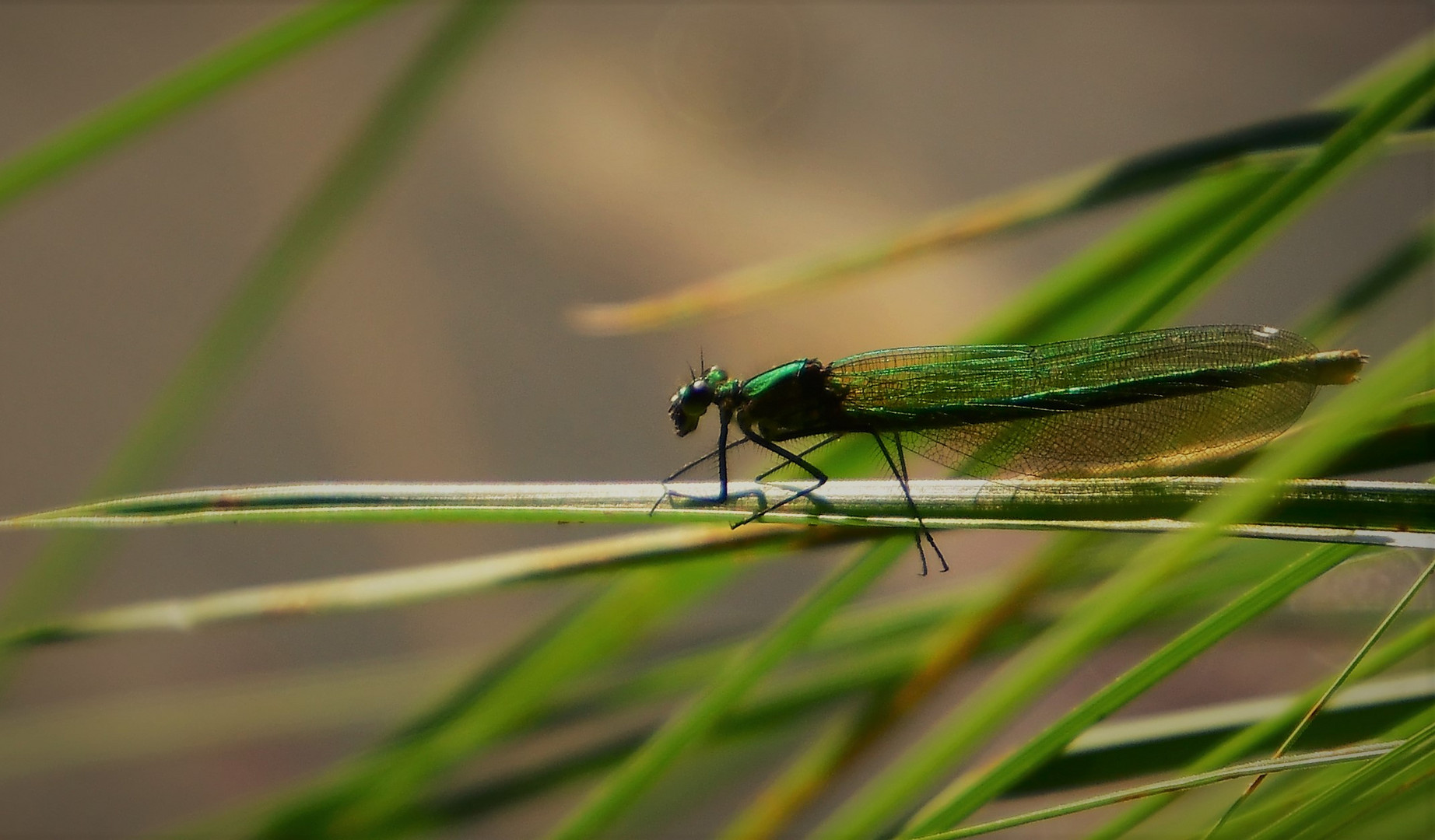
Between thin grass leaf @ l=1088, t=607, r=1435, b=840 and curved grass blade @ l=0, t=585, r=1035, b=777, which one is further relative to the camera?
curved grass blade @ l=0, t=585, r=1035, b=777

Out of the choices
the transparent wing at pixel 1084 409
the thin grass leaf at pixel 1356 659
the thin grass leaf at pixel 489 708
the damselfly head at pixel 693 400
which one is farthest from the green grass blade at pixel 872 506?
the damselfly head at pixel 693 400

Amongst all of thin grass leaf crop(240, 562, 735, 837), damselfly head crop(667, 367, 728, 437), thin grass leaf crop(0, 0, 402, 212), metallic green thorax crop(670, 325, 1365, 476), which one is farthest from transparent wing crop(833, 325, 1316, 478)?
thin grass leaf crop(0, 0, 402, 212)

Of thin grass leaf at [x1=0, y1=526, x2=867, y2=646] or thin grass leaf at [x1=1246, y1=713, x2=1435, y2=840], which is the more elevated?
thin grass leaf at [x1=0, y1=526, x2=867, y2=646]

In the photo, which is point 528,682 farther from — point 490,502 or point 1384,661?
point 1384,661

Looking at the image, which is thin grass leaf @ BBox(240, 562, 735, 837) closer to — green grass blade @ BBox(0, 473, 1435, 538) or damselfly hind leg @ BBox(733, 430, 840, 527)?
damselfly hind leg @ BBox(733, 430, 840, 527)

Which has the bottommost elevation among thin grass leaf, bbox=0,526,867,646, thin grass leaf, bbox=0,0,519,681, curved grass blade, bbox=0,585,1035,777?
A: curved grass blade, bbox=0,585,1035,777

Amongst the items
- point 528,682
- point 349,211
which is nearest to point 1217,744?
point 528,682

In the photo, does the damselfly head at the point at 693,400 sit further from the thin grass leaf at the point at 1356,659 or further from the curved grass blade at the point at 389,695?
the thin grass leaf at the point at 1356,659
